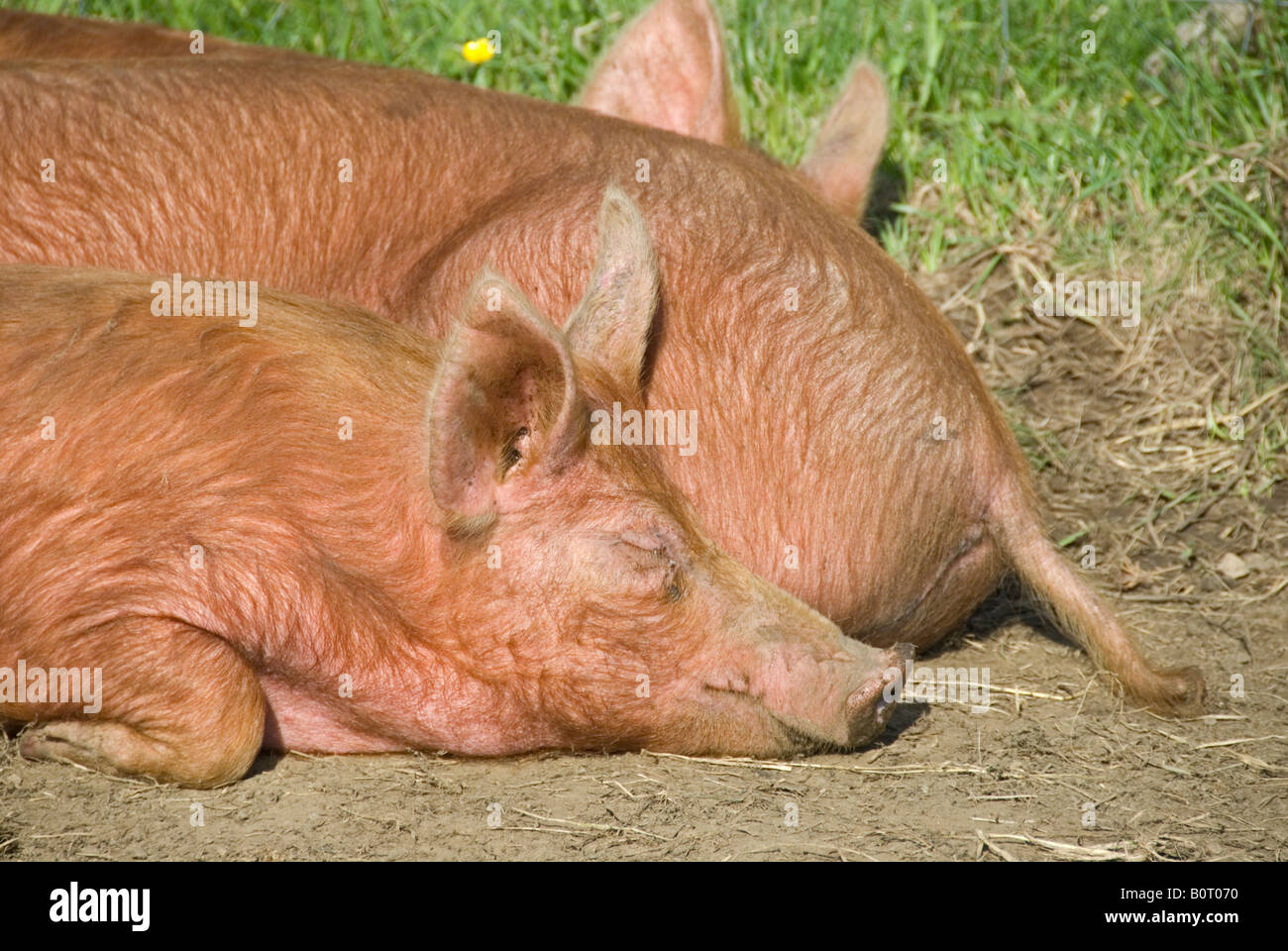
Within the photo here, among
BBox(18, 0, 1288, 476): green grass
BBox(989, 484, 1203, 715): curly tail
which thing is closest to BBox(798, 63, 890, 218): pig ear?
BBox(18, 0, 1288, 476): green grass

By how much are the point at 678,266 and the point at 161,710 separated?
1733 mm

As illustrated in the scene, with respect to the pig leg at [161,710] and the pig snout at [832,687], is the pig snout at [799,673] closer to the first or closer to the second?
the pig snout at [832,687]

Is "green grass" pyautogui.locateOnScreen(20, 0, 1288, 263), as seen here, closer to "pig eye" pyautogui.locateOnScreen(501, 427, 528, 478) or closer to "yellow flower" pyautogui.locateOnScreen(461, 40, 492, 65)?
"yellow flower" pyautogui.locateOnScreen(461, 40, 492, 65)

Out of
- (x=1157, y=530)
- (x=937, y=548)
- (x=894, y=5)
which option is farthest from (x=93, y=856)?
(x=894, y=5)

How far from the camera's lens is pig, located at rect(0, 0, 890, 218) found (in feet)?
16.6

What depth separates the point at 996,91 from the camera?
6.19 m

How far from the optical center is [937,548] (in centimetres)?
420

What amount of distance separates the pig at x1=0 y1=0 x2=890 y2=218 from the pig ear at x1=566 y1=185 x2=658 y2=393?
48.8 inches

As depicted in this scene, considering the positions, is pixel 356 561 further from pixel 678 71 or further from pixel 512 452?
pixel 678 71

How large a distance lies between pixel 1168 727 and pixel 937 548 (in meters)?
0.73

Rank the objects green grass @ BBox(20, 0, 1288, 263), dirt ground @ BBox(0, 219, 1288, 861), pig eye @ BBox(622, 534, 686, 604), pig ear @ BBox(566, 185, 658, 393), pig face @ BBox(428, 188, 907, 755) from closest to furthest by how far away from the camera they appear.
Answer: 1. dirt ground @ BBox(0, 219, 1288, 861)
2. pig face @ BBox(428, 188, 907, 755)
3. pig eye @ BBox(622, 534, 686, 604)
4. pig ear @ BBox(566, 185, 658, 393)
5. green grass @ BBox(20, 0, 1288, 263)

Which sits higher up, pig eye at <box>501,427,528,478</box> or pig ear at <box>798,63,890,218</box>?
pig ear at <box>798,63,890,218</box>

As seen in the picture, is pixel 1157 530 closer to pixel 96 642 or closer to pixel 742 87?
pixel 742 87

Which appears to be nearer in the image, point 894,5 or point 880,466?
point 880,466
